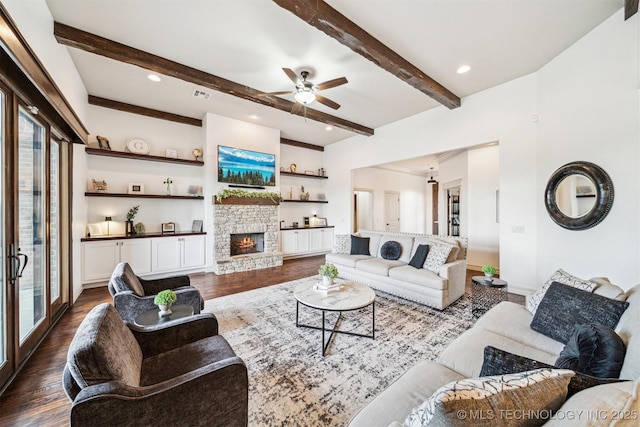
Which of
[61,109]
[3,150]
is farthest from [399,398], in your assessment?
[61,109]

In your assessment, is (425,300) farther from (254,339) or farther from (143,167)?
(143,167)

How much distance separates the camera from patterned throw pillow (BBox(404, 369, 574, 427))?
715 mm

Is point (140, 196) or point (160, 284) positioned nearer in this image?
point (160, 284)

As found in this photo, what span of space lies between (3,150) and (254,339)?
2.65 m

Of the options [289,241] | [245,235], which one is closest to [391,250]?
[289,241]

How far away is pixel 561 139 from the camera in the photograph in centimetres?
339

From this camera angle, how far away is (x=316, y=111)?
5066 millimetres

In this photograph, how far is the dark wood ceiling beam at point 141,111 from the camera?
4.54 meters

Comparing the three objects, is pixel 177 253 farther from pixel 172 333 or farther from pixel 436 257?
pixel 436 257

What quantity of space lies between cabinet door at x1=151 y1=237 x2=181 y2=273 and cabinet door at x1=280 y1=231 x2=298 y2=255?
2.50m

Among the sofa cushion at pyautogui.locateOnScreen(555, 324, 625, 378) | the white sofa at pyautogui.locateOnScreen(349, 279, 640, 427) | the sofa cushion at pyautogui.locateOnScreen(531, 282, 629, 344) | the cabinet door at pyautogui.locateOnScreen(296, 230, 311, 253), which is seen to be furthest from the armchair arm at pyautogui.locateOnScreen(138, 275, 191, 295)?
the cabinet door at pyautogui.locateOnScreen(296, 230, 311, 253)

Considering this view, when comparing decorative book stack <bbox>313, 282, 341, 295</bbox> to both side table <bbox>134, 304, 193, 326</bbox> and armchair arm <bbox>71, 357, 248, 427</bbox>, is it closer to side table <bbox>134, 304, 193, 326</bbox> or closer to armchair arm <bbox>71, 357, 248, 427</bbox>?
side table <bbox>134, 304, 193, 326</bbox>

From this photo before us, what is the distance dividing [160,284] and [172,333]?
1448 mm

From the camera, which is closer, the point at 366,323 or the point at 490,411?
the point at 490,411
